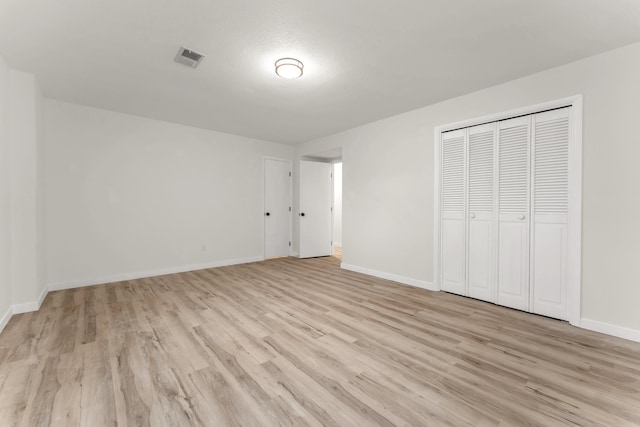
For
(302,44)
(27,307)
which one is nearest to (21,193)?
(27,307)

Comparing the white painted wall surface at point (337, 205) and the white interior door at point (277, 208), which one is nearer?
the white interior door at point (277, 208)

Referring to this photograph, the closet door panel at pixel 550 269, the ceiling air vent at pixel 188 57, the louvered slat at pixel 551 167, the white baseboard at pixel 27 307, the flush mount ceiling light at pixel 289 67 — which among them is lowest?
the white baseboard at pixel 27 307

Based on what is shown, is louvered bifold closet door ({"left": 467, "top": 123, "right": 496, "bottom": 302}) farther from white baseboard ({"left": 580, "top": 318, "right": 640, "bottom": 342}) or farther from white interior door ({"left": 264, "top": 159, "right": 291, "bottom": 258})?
white interior door ({"left": 264, "top": 159, "right": 291, "bottom": 258})

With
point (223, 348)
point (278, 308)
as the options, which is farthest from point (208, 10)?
point (278, 308)

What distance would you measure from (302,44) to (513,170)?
2.69 meters

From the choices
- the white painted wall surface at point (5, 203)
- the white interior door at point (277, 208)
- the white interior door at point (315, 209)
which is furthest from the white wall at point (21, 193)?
the white interior door at point (315, 209)

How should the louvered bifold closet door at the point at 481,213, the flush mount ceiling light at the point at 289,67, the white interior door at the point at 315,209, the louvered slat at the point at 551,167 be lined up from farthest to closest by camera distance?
the white interior door at the point at 315,209 < the louvered bifold closet door at the point at 481,213 < the louvered slat at the point at 551,167 < the flush mount ceiling light at the point at 289,67

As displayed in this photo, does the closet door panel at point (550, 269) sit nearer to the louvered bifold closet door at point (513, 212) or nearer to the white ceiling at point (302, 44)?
the louvered bifold closet door at point (513, 212)

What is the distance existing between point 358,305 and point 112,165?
13.8ft

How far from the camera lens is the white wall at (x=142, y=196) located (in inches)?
149

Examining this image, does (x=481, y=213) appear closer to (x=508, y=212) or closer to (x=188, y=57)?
(x=508, y=212)

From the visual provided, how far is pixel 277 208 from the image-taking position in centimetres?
619

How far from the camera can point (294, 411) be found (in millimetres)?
1511

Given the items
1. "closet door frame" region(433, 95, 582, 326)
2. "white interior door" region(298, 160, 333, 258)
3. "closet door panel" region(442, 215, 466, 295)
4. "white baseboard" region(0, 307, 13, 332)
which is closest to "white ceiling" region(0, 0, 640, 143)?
"closet door frame" region(433, 95, 582, 326)
